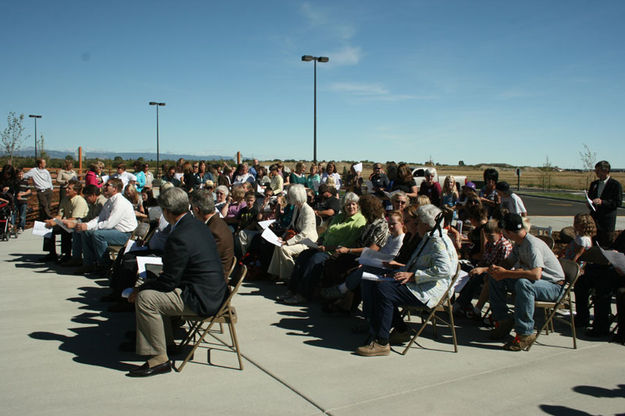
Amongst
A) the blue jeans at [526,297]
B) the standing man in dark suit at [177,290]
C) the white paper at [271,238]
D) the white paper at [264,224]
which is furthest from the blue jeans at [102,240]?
the blue jeans at [526,297]

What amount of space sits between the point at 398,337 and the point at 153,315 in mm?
2366

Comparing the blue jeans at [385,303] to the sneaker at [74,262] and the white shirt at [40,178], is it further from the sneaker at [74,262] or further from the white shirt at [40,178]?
the white shirt at [40,178]

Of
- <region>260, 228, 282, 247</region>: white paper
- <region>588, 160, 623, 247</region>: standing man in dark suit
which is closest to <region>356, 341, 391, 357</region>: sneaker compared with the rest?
<region>260, 228, 282, 247</region>: white paper

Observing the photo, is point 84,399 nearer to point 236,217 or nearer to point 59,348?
point 59,348

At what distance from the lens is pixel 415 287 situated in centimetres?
464

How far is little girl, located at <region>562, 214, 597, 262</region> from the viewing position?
18.4 feet

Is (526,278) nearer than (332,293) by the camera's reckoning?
Yes

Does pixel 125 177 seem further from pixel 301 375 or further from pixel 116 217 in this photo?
pixel 301 375

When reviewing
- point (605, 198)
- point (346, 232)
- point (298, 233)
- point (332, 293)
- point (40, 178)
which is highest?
point (40, 178)

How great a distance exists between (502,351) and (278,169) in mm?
9285

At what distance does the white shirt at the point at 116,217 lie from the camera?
25.3 feet

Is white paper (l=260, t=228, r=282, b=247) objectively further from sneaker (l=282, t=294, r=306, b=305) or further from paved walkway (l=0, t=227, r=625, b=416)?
paved walkway (l=0, t=227, r=625, b=416)

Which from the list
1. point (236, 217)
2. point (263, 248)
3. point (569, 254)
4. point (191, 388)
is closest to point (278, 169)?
point (236, 217)

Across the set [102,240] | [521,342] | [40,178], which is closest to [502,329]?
[521,342]
